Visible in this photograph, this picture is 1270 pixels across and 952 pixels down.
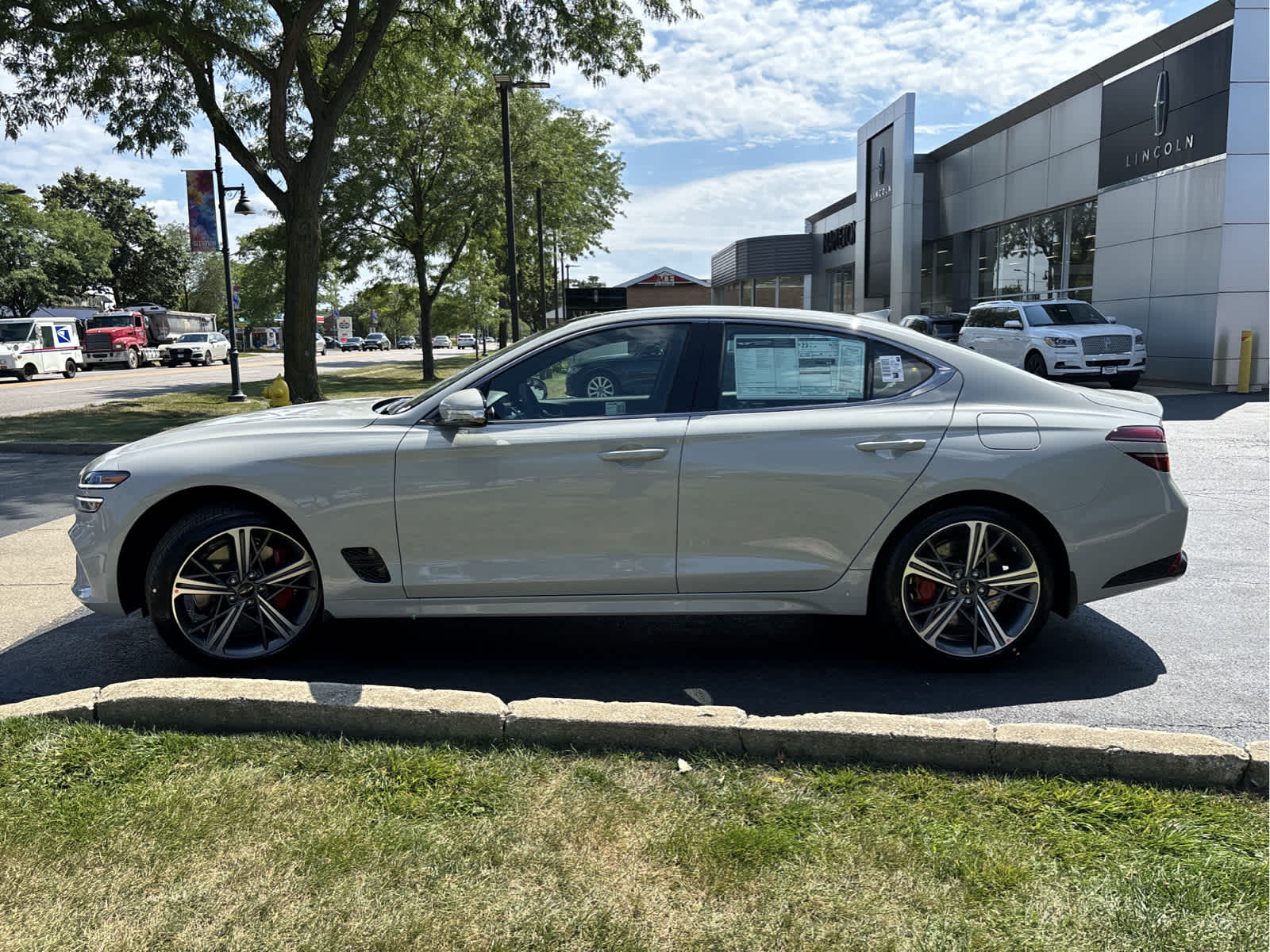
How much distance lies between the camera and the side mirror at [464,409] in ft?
13.4

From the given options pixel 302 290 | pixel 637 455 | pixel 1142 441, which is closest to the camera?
pixel 637 455

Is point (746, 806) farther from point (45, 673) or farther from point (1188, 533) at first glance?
point (1188, 533)

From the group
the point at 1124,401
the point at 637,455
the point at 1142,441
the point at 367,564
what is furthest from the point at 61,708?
the point at 1124,401

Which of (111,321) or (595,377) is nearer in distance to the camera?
(595,377)

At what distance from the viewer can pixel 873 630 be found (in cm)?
485

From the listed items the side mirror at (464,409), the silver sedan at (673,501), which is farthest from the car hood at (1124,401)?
the side mirror at (464,409)

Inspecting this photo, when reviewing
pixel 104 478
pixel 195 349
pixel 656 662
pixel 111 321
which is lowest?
pixel 656 662

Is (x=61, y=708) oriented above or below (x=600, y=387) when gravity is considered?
below

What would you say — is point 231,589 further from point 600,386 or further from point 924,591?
point 924,591

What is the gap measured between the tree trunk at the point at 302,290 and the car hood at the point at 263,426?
41.2ft

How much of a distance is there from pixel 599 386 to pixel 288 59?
14618 millimetres

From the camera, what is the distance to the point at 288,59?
16.1 m

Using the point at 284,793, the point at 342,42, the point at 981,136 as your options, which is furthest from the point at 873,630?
the point at 981,136

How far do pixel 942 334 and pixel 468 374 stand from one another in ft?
80.8
